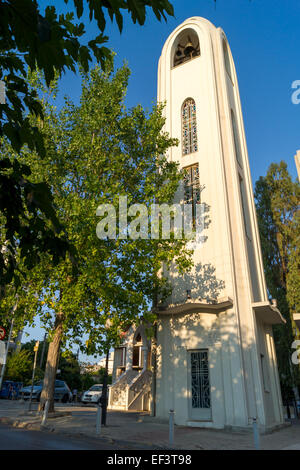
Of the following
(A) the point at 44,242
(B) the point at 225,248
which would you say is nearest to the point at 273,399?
(B) the point at 225,248

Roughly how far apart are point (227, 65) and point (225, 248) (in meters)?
15.2

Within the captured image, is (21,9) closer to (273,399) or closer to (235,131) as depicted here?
(273,399)

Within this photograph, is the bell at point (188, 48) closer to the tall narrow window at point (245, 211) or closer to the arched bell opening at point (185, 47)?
the arched bell opening at point (185, 47)

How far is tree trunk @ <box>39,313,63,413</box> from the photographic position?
12922 millimetres

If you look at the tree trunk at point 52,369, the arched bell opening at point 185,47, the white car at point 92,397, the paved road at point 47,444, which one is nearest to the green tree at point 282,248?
the arched bell opening at point 185,47

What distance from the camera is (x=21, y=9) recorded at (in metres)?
2.07

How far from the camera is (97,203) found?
494 inches

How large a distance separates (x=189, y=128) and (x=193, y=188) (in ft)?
14.0

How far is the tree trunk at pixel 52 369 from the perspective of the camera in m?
12.9

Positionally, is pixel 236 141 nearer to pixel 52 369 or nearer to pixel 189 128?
pixel 189 128

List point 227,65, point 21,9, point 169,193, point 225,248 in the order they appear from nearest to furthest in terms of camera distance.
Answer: point 21,9 < point 169,193 < point 225,248 < point 227,65

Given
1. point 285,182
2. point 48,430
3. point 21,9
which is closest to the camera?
point 21,9

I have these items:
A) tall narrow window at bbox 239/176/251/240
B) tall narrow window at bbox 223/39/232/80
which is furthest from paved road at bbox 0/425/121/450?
tall narrow window at bbox 223/39/232/80

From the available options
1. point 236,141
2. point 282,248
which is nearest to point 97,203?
point 236,141
